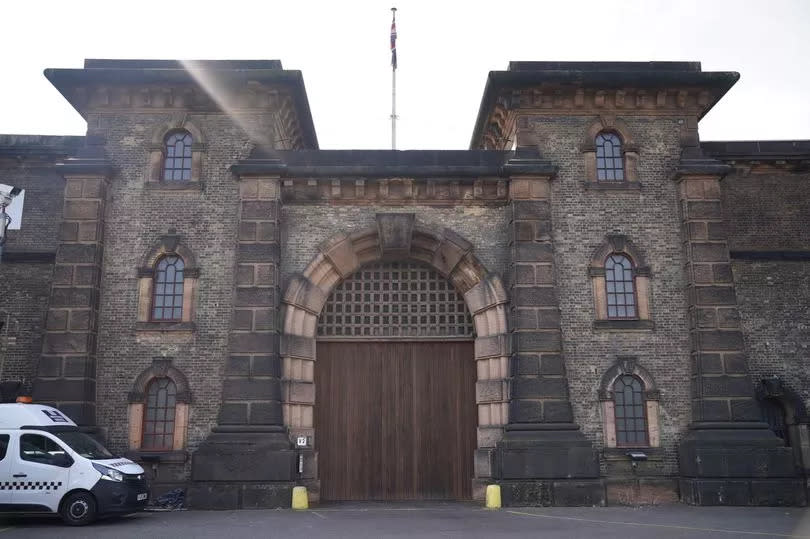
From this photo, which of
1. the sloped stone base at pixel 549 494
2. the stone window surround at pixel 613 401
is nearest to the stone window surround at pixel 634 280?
the stone window surround at pixel 613 401

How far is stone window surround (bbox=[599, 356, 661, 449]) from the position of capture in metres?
16.9

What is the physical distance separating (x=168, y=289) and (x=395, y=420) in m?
6.40

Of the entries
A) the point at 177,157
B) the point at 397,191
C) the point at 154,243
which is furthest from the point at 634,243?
the point at 154,243

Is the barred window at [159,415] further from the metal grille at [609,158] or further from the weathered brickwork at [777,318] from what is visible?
the weathered brickwork at [777,318]

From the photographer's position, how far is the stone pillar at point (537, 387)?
16016 millimetres

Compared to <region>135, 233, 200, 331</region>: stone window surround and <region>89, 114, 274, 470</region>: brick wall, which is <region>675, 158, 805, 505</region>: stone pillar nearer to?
<region>89, 114, 274, 470</region>: brick wall

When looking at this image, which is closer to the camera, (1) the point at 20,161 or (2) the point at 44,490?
(2) the point at 44,490

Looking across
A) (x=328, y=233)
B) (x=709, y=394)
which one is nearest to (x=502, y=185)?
(x=328, y=233)

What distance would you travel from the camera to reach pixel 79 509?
13.4 m

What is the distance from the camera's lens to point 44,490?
13.5 metres

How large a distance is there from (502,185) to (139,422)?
33.6ft

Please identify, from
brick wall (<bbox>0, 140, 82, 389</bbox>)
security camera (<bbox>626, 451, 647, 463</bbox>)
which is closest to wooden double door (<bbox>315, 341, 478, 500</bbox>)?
security camera (<bbox>626, 451, 647, 463</bbox>)

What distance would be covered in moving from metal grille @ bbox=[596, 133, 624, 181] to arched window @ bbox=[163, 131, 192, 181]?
1029cm

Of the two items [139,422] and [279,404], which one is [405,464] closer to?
[279,404]
